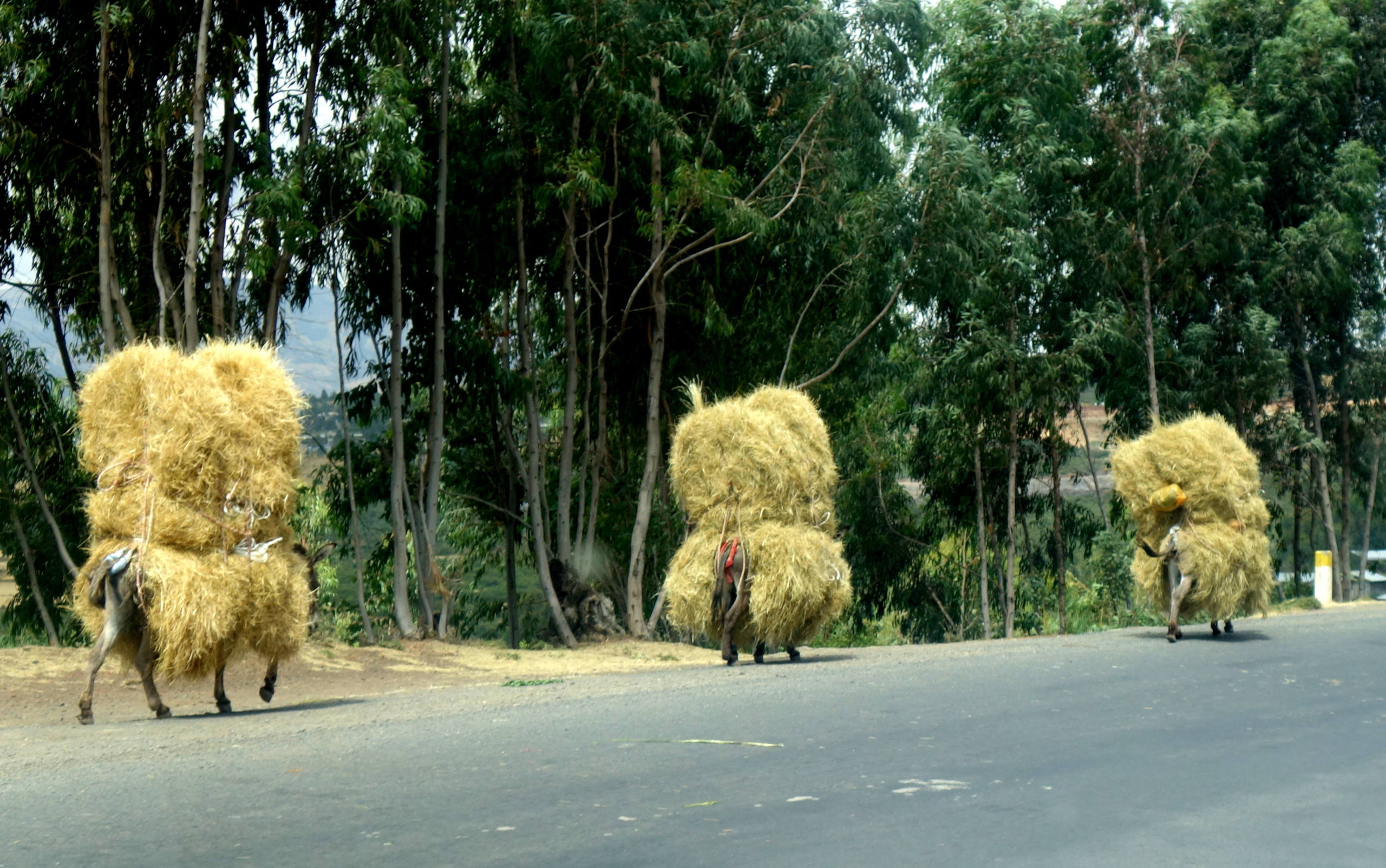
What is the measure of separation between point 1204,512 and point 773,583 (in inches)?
224

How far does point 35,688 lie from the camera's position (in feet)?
41.0

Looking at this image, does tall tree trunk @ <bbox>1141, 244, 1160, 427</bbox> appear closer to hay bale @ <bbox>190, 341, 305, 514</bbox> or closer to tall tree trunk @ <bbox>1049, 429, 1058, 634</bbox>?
tall tree trunk @ <bbox>1049, 429, 1058, 634</bbox>

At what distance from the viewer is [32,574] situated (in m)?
23.2

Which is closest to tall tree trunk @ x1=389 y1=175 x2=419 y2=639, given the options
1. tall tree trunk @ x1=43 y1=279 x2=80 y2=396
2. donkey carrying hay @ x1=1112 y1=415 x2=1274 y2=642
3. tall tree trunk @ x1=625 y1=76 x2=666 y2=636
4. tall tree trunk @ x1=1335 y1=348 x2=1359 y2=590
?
tall tree trunk @ x1=625 y1=76 x2=666 y2=636

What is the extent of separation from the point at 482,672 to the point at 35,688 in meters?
4.49

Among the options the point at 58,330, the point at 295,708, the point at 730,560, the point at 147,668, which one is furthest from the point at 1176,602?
the point at 58,330

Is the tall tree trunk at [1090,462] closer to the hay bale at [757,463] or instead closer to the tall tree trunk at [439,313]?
the tall tree trunk at [439,313]

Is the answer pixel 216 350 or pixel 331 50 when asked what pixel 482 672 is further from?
pixel 331 50

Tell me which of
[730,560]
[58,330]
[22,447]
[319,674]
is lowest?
[319,674]

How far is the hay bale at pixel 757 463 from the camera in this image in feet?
45.2

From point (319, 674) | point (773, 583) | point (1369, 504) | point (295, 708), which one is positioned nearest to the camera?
point (295, 708)

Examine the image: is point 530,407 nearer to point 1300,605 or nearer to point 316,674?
point 316,674

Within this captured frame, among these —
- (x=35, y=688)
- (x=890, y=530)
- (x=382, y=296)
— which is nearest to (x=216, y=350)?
(x=35, y=688)

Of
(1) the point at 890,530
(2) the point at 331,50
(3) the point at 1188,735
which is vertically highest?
(2) the point at 331,50
